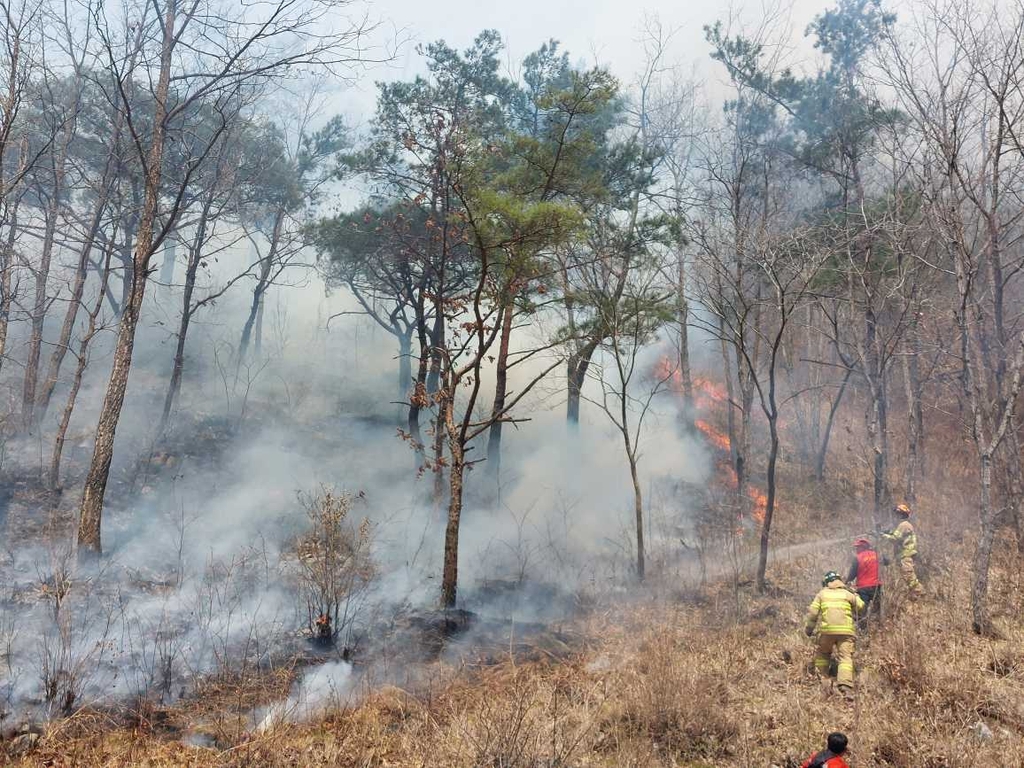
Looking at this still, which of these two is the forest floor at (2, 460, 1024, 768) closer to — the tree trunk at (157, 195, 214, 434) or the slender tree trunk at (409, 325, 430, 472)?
the slender tree trunk at (409, 325, 430, 472)

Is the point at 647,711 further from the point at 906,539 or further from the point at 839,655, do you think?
the point at 906,539

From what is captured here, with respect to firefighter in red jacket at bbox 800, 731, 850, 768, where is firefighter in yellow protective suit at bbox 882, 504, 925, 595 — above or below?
above

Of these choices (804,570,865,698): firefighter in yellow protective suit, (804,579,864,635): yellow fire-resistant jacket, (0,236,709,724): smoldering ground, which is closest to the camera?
(804,570,865,698): firefighter in yellow protective suit

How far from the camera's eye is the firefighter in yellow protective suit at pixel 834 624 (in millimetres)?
6652

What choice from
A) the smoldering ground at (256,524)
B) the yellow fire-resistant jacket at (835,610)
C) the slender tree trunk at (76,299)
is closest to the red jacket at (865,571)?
the yellow fire-resistant jacket at (835,610)

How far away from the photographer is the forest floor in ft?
17.0

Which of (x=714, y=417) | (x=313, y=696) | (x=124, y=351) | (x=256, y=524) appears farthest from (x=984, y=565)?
(x=714, y=417)

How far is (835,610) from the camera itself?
6953 millimetres

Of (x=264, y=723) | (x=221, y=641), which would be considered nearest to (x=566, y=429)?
(x=221, y=641)

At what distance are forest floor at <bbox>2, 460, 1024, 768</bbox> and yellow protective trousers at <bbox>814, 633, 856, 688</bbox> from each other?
15cm

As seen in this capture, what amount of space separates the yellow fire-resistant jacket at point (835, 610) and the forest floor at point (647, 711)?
51 cm

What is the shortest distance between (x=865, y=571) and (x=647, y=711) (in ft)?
15.4

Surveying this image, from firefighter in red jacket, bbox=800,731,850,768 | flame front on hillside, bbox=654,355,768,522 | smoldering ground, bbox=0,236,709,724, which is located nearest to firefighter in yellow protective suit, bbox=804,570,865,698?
firefighter in red jacket, bbox=800,731,850,768

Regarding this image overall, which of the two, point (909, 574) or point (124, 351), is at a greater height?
point (124, 351)
